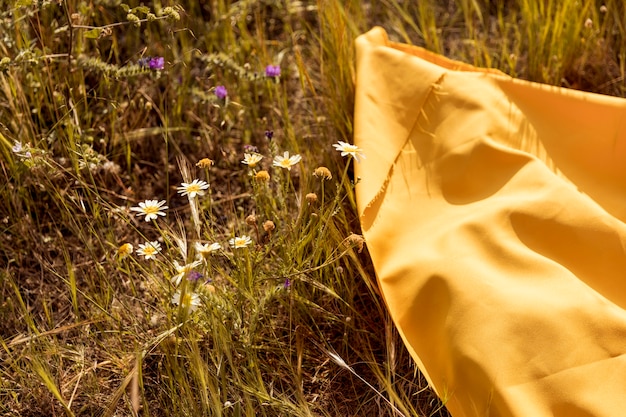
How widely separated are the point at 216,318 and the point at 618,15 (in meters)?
1.46

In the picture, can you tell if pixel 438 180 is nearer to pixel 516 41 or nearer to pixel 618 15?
pixel 516 41

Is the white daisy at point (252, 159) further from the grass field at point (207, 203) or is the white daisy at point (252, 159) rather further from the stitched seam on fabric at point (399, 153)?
the stitched seam on fabric at point (399, 153)

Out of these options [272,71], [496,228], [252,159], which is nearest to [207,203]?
[252,159]

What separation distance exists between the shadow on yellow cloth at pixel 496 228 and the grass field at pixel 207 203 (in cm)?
8

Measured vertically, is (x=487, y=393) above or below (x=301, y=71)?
below

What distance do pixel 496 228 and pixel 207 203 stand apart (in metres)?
0.60

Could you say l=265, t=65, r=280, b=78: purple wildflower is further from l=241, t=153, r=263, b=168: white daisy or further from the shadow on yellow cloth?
l=241, t=153, r=263, b=168: white daisy

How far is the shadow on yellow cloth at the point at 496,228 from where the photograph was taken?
1.30m

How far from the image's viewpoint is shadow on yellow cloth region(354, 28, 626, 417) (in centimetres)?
130

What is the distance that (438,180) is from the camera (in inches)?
64.9

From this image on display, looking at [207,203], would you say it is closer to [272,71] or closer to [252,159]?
[252,159]

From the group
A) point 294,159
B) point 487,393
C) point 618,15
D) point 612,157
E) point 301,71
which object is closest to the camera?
point 487,393

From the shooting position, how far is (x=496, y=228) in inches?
58.3

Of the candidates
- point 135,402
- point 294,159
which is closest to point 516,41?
point 294,159
